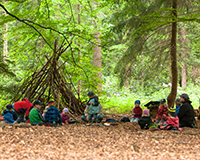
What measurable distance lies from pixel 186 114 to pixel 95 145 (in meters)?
3.29

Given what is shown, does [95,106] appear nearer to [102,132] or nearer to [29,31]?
[102,132]

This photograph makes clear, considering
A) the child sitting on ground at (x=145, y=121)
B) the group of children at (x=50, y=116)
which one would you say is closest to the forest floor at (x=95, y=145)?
the group of children at (x=50, y=116)

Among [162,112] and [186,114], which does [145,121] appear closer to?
[162,112]

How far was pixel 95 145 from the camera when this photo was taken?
4.51 metres

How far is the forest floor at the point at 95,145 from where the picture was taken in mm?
3796

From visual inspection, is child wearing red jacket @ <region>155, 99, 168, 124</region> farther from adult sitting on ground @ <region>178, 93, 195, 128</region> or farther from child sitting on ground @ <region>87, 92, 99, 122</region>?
child sitting on ground @ <region>87, 92, 99, 122</region>

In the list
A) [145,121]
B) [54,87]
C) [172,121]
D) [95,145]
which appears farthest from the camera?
[54,87]

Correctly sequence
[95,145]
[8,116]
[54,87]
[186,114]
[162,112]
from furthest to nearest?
[54,87] → [162,112] → [8,116] → [186,114] → [95,145]

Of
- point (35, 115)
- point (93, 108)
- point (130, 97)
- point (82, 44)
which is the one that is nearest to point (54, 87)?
point (93, 108)

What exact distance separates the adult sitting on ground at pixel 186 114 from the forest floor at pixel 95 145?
907 mm

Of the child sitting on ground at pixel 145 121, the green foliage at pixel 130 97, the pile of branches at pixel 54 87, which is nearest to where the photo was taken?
the child sitting on ground at pixel 145 121

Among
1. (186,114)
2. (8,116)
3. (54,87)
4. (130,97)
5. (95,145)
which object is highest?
(54,87)

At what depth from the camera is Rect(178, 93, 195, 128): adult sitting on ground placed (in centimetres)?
657

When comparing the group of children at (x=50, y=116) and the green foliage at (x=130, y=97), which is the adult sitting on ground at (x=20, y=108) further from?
the green foliage at (x=130, y=97)
